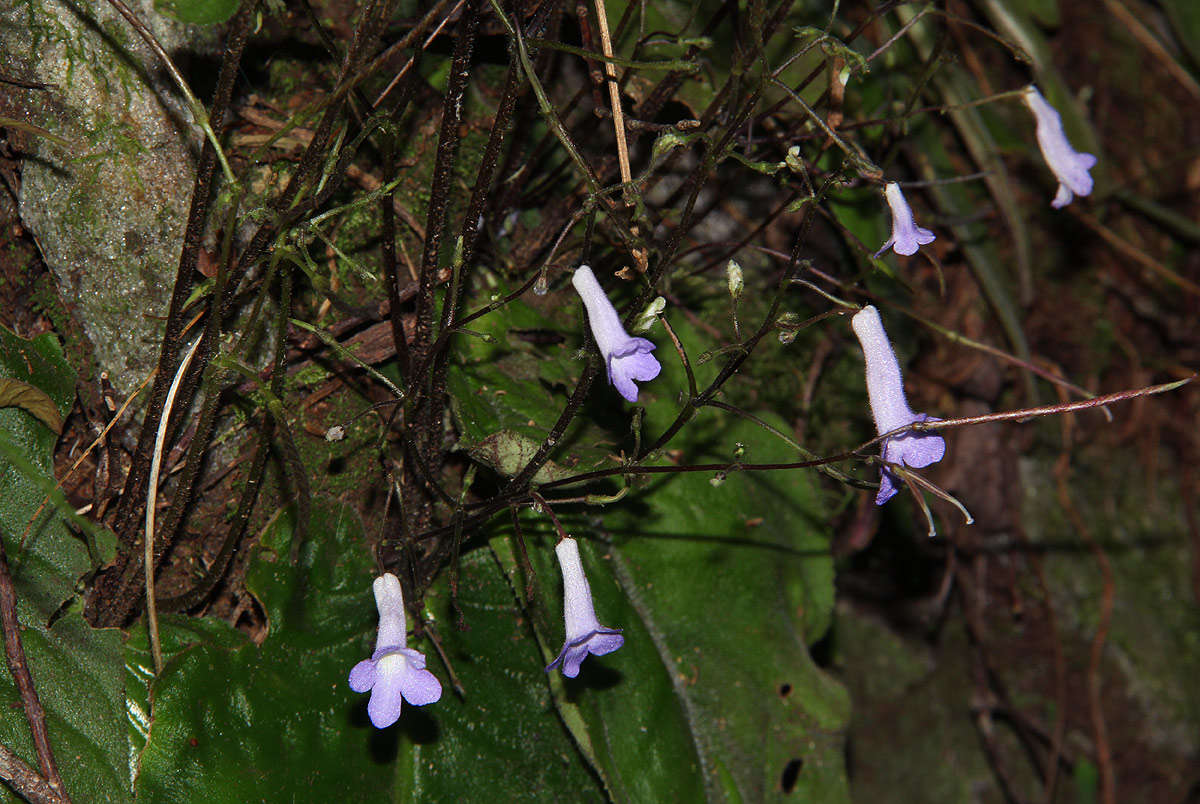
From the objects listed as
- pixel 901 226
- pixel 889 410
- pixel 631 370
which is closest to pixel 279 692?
pixel 631 370

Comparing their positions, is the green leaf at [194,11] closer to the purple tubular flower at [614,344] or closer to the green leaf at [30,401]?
the green leaf at [30,401]

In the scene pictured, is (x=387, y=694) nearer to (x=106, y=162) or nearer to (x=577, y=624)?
(x=577, y=624)

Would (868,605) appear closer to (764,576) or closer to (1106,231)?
(764,576)

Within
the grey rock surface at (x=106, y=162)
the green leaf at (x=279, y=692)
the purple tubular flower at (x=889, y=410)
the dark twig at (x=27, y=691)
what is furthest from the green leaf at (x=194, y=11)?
the purple tubular flower at (x=889, y=410)

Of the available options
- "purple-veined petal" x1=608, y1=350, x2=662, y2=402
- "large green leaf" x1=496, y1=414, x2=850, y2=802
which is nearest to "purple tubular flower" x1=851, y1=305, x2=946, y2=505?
"purple-veined petal" x1=608, y1=350, x2=662, y2=402

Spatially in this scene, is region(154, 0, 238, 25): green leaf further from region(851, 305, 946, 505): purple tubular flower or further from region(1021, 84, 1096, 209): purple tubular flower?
region(1021, 84, 1096, 209): purple tubular flower

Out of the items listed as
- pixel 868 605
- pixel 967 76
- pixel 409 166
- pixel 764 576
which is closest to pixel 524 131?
pixel 409 166
